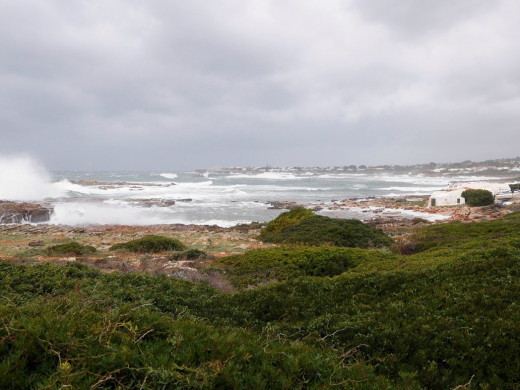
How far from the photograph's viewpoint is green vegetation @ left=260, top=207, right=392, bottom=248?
48.4ft

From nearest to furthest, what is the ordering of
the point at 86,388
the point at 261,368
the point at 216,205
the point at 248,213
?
the point at 86,388, the point at 261,368, the point at 248,213, the point at 216,205

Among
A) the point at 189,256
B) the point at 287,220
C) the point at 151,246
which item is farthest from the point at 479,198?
the point at 151,246

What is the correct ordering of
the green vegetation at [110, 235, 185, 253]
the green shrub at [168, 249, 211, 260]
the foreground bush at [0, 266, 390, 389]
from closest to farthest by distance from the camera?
the foreground bush at [0, 266, 390, 389] < the green shrub at [168, 249, 211, 260] < the green vegetation at [110, 235, 185, 253]

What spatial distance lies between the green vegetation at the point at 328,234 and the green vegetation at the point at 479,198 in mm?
17736

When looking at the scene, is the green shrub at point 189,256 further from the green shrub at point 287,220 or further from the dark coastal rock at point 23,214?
the dark coastal rock at point 23,214

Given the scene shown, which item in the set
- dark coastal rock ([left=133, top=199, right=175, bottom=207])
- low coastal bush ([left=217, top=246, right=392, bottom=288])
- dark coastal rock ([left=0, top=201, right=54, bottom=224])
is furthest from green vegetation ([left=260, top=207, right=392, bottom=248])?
dark coastal rock ([left=133, top=199, right=175, bottom=207])

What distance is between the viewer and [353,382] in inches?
110

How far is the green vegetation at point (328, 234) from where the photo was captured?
48.4 feet

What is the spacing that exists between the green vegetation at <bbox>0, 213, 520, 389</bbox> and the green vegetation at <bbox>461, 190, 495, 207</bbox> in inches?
1014

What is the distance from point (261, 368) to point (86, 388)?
129 cm

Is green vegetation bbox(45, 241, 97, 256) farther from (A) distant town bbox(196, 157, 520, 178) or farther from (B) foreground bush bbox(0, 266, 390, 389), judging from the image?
(A) distant town bbox(196, 157, 520, 178)

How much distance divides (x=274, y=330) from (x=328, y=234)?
11.3 meters

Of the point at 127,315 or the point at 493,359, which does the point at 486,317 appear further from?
the point at 127,315

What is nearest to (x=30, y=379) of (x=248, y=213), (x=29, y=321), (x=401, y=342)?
(x=29, y=321)
